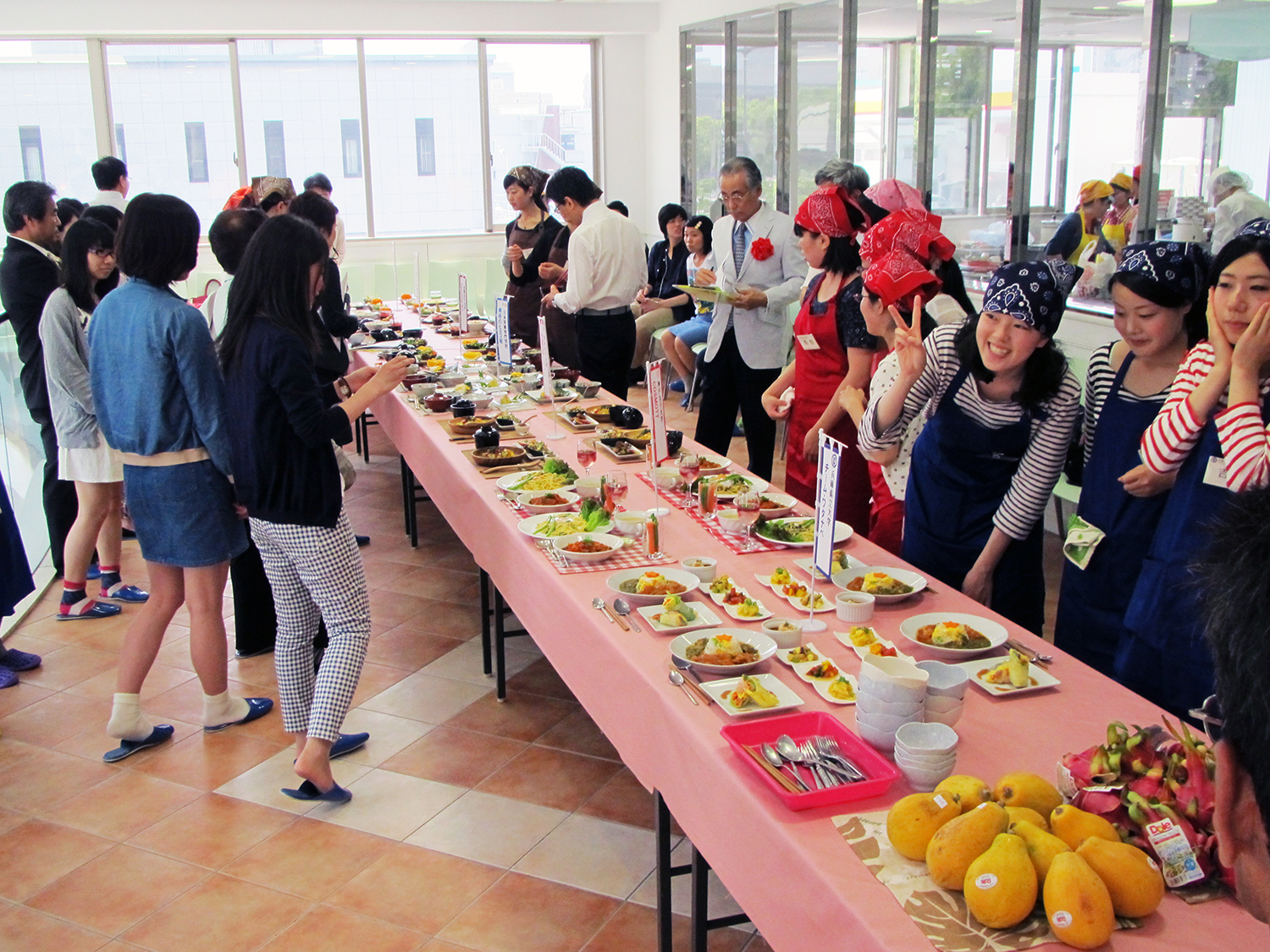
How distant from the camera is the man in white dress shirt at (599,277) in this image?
16.2 ft

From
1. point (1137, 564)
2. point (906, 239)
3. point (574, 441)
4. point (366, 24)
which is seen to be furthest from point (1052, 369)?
point (366, 24)

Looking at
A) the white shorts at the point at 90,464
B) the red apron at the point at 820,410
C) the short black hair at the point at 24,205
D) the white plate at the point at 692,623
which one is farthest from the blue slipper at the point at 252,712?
the short black hair at the point at 24,205

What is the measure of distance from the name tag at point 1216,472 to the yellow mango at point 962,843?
36.2 inches

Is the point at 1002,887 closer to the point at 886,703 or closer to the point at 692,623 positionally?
the point at 886,703

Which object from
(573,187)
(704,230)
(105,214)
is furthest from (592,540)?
(704,230)

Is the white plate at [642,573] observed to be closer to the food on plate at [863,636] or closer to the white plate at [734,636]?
the white plate at [734,636]

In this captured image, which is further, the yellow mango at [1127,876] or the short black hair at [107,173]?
the short black hair at [107,173]

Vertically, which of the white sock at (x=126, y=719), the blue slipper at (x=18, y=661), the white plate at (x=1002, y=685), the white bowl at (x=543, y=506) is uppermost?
the white bowl at (x=543, y=506)

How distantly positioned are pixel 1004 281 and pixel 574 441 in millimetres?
1737

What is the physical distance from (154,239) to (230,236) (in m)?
0.50

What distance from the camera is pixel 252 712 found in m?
3.34

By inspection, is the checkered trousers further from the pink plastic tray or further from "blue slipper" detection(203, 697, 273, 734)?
the pink plastic tray

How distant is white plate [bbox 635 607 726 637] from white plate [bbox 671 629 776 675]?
0.10ft

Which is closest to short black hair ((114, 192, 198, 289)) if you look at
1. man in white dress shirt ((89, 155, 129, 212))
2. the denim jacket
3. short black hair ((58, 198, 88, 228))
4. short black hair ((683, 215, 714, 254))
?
the denim jacket
